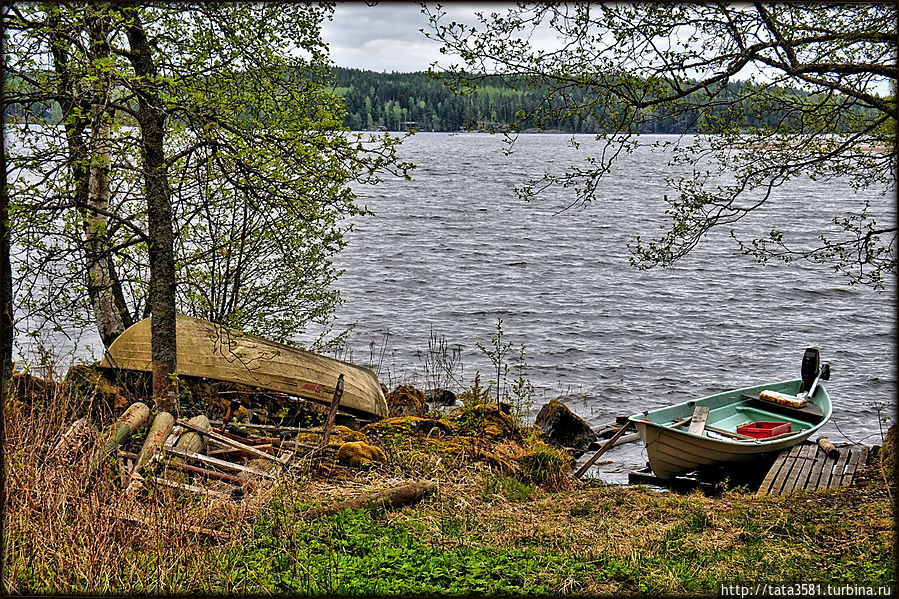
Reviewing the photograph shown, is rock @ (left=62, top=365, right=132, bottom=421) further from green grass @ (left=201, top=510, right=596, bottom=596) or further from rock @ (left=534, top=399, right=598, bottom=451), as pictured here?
rock @ (left=534, top=399, right=598, bottom=451)

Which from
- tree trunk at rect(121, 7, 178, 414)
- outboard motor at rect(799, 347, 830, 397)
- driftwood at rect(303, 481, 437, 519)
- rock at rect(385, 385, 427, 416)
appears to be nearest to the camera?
driftwood at rect(303, 481, 437, 519)

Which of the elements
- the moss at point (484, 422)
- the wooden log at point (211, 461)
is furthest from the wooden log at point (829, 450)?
the wooden log at point (211, 461)

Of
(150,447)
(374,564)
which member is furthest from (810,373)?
(150,447)

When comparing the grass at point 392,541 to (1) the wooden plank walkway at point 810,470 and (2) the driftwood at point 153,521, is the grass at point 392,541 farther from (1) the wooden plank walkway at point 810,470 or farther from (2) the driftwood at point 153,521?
(1) the wooden plank walkway at point 810,470

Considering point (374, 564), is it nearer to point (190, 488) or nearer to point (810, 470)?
point (190, 488)

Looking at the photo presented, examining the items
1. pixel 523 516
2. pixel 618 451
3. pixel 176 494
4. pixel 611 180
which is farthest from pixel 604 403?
pixel 611 180

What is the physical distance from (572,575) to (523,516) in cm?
197

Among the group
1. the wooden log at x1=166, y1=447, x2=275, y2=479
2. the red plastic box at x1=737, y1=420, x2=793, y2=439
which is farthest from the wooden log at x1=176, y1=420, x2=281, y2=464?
the red plastic box at x1=737, y1=420, x2=793, y2=439

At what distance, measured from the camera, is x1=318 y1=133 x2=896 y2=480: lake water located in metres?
18.1

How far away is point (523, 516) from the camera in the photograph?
7.91 m

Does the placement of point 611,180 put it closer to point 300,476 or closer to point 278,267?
point 278,267

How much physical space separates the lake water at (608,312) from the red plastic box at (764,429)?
6.44 feet

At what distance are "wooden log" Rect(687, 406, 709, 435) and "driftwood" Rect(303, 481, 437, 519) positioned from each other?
20.7 feet

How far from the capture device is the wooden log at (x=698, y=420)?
42.3 ft
